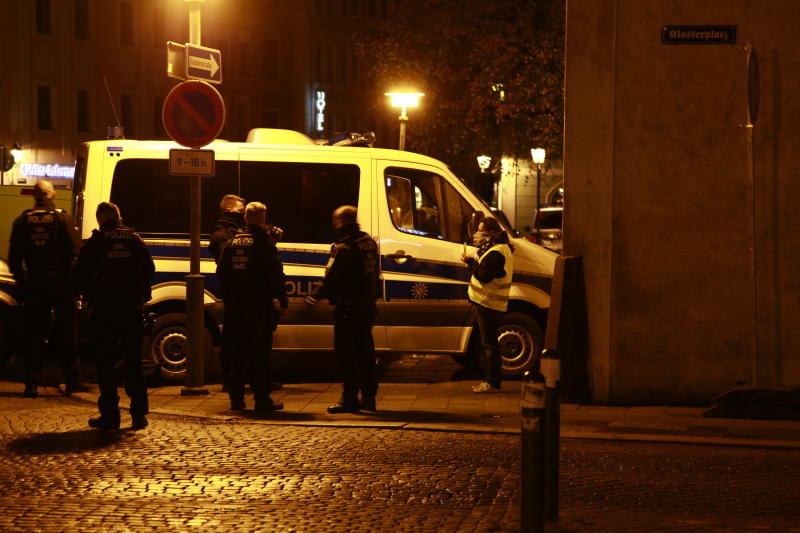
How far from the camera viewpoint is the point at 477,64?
2795 centimetres

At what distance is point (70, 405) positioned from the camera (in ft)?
35.9

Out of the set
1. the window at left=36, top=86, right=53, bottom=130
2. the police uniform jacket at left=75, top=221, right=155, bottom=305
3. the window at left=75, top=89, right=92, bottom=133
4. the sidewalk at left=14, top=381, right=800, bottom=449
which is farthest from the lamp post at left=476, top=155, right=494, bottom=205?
the police uniform jacket at left=75, top=221, right=155, bottom=305

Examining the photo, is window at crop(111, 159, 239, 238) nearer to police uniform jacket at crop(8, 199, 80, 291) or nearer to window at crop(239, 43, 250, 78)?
police uniform jacket at crop(8, 199, 80, 291)

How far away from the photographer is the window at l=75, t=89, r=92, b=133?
47438 millimetres

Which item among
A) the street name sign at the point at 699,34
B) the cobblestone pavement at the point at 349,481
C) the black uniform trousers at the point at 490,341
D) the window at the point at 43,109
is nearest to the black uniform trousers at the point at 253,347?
the cobblestone pavement at the point at 349,481

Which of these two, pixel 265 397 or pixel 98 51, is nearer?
pixel 265 397

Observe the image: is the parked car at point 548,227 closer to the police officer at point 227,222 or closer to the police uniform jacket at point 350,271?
the police officer at point 227,222

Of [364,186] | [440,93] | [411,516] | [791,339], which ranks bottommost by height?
[411,516]

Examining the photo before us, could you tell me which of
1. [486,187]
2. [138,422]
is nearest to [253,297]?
[138,422]

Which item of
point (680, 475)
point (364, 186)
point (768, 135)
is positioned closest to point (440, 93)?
point (364, 186)

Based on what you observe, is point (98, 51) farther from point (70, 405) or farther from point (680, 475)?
point (680, 475)

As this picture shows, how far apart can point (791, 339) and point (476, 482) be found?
4.16m

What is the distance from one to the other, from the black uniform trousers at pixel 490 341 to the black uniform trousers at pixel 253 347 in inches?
87.5

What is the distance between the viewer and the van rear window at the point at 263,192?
→ 1255 centimetres
